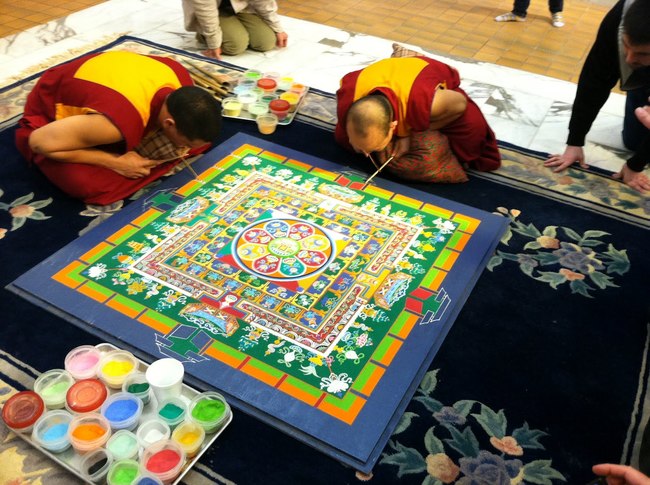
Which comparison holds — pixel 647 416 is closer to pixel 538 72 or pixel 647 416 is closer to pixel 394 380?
pixel 394 380

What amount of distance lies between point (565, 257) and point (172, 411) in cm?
159

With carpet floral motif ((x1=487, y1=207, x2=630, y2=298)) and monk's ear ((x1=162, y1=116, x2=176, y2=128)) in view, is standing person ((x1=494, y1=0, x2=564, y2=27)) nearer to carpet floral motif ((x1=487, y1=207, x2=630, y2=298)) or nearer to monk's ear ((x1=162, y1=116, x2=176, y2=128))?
carpet floral motif ((x1=487, y1=207, x2=630, y2=298))

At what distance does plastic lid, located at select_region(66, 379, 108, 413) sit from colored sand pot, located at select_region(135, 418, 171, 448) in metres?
0.14

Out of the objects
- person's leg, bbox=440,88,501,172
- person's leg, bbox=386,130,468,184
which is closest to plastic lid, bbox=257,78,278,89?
person's leg, bbox=386,130,468,184

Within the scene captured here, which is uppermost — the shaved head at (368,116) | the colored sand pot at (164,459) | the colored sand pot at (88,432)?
the shaved head at (368,116)

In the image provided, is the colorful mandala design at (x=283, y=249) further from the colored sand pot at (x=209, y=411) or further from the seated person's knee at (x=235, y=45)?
the seated person's knee at (x=235, y=45)

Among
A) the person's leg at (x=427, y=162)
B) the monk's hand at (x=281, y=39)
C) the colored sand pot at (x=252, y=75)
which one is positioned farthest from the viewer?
the monk's hand at (x=281, y=39)

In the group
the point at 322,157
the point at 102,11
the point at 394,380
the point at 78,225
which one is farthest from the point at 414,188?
the point at 102,11

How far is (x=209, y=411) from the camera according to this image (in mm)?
1546

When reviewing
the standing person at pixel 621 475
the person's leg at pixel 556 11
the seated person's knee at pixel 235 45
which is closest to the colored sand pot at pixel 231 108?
the seated person's knee at pixel 235 45

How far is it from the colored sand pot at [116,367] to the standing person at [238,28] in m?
2.39

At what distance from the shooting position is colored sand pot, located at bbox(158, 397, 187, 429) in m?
1.51

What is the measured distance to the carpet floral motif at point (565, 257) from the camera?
6.89ft

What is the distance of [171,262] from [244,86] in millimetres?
1420
